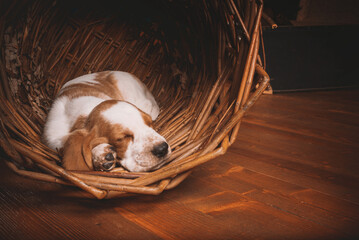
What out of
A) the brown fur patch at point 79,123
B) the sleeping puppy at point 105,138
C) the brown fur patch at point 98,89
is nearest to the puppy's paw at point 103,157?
the sleeping puppy at point 105,138

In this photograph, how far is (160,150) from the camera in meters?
1.26

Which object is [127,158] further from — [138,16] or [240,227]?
[138,16]

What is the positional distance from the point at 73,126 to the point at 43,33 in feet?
3.22

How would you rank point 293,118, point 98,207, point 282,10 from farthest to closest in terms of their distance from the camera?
point 282,10 → point 293,118 → point 98,207

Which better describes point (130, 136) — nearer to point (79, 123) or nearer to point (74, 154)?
point (74, 154)

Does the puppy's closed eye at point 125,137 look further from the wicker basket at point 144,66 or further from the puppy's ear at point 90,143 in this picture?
the wicker basket at point 144,66

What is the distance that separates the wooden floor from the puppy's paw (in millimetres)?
149

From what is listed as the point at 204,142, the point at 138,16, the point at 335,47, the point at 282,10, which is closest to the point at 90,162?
the point at 204,142

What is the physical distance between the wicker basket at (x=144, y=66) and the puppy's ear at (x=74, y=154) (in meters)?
0.08

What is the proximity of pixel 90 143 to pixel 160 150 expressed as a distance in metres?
0.33

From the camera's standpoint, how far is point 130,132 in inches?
53.4

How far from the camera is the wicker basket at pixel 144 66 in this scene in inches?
42.8

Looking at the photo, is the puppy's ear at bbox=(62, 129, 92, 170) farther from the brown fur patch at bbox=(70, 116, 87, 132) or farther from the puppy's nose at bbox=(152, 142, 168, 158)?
the puppy's nose at bbox=(152, 142, 168, 158)

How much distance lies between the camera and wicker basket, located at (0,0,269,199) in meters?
1.09
